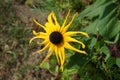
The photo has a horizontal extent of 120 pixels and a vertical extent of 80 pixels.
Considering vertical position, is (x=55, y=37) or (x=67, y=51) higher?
(x=55, y=37)

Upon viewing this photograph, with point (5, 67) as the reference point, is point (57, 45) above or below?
above

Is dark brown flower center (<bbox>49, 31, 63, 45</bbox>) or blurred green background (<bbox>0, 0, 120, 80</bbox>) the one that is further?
blurred green background (<bbox>0, 0, 120, 80</bbox>)

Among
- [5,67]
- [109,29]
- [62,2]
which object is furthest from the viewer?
[62,2]

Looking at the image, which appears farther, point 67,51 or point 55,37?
point 67,51

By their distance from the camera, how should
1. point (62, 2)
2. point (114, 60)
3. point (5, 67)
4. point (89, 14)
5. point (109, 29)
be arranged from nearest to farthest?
point (114, 60)
point (109, 29)
point (89, 14)
point (5, 67)
point (62, 2)

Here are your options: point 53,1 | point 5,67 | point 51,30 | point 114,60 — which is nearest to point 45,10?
point 53,1

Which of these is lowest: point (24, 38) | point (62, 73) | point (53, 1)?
point (62, 73)

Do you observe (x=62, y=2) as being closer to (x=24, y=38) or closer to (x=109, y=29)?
(x=24, y=38)

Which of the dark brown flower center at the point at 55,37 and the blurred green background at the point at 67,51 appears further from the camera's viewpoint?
the blurred green background at the point at 67,51
